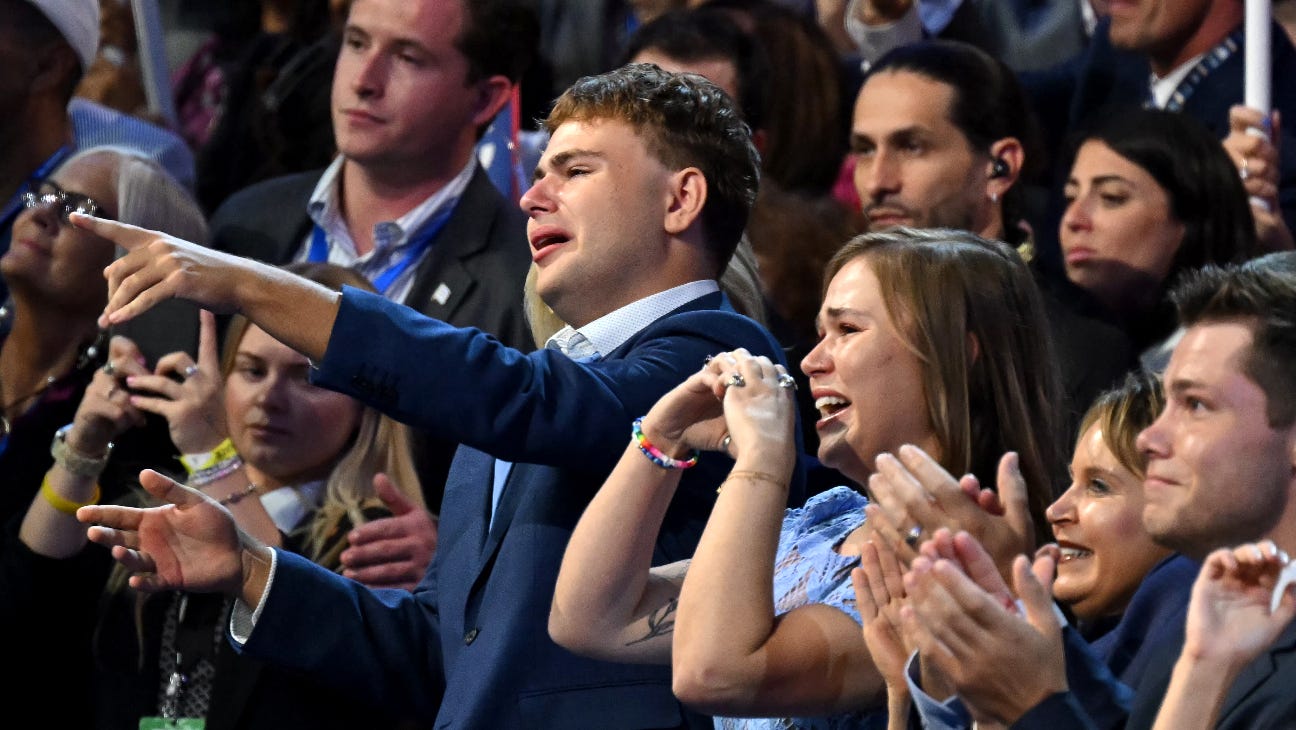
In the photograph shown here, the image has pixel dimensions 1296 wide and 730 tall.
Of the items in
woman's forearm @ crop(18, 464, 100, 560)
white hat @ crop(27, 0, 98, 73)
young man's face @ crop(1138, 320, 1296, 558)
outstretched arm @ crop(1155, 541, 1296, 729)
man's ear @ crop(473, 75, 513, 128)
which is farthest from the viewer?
white hat @ crop(27, 0, 98, 73)

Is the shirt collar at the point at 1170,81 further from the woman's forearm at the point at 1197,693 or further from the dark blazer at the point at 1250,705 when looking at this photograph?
the woman's forearm at the point at 1197,693

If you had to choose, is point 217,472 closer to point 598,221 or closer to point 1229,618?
point 598,221

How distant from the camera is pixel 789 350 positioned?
4305mm

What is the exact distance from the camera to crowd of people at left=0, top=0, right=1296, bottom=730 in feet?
8.16

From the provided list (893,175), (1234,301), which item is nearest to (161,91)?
(893,175)

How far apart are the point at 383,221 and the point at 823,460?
2237mm

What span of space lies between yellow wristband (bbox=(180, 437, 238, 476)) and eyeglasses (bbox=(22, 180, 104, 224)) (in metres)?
0.92

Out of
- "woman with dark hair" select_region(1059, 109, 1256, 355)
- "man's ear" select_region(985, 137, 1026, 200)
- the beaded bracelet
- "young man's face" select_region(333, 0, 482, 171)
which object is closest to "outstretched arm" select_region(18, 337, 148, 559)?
"young man's face" select_region(333, 0, 482, 171)

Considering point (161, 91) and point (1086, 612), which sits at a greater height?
point (161, 91)

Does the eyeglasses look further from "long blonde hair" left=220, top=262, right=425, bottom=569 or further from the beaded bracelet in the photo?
the beaded bracelet

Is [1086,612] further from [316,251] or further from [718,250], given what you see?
[316,251]

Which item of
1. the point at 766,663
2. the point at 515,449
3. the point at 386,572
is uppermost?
the point at 515,449

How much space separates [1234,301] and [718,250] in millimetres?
916

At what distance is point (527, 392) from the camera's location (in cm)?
273
